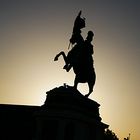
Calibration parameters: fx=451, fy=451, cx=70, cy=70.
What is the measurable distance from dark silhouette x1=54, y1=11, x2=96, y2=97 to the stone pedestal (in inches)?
42.3

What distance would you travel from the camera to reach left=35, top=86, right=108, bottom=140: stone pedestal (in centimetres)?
2006

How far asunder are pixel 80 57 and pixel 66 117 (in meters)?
3.35

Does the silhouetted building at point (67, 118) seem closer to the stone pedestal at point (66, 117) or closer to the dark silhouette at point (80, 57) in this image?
the stone pedestal at point (66, 117)

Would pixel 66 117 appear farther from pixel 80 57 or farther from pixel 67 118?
pixel 80 57

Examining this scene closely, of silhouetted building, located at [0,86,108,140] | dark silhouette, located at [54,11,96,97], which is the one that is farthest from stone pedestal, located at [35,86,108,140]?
dark silhouette, located at [54,11,96,97]

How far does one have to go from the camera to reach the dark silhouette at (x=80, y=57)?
21.9 m

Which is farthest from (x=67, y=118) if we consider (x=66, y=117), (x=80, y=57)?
(x=80, y=57)

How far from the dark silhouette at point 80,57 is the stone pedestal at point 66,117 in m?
1.07

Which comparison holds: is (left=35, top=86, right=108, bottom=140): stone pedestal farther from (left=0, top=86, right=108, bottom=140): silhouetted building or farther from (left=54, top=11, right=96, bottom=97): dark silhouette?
(left=54, top=11, right=96, bottom=97): dark silhouette

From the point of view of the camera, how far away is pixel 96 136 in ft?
71.5

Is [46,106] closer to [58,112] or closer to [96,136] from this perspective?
[58,112]

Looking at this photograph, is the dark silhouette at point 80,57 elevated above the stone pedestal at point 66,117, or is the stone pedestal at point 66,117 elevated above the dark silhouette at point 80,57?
the dark silhouette at point 80,57

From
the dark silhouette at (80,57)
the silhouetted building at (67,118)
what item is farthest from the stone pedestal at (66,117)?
the dark silhouette at (80,57)

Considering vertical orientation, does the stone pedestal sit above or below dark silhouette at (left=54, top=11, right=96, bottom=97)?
below
